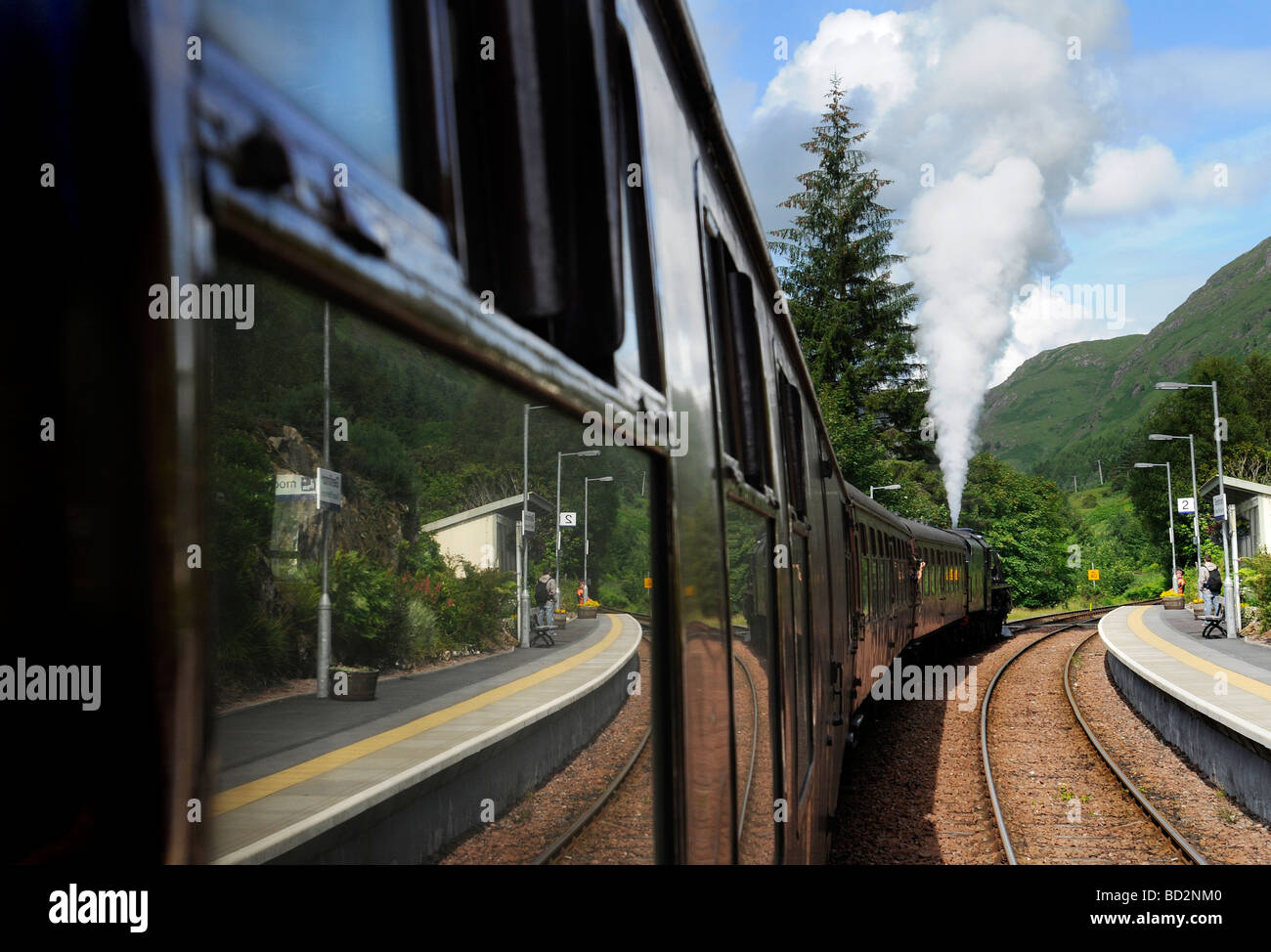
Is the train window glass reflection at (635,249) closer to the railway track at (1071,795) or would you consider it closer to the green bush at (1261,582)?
the railway track at (1071,795)

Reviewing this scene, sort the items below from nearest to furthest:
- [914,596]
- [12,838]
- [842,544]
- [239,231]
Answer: [12,838]
[239,231]
[842,544]
[914,596]

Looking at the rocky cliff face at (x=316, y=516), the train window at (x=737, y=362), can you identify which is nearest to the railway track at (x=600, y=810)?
the rocky cliff face at (x=316, y=516)

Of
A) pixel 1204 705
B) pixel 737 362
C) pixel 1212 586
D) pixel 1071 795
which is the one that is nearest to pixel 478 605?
pixel 737 362

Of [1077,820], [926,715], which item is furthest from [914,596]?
[1077,820]

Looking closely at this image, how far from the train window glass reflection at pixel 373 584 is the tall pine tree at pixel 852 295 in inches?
1579

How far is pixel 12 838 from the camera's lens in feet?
2.05

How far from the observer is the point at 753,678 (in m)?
2.76

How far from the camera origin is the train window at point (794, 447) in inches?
164

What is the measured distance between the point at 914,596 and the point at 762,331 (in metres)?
13.6

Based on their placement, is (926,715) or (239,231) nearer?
(239,231)

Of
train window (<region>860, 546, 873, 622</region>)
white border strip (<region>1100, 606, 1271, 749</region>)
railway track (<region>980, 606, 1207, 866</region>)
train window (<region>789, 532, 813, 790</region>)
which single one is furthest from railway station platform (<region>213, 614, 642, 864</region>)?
white border strip (<region>1100, 606, 1271, 749</region>)

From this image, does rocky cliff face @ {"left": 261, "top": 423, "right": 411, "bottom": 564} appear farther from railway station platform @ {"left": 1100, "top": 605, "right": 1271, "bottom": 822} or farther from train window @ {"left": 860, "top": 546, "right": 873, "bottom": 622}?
railway station platform @ {"left": 1100, "top": 605, "right": 1271, "bottom": 822}

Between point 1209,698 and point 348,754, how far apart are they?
44.4 feet

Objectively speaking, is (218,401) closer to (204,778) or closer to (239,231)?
(239,231)
